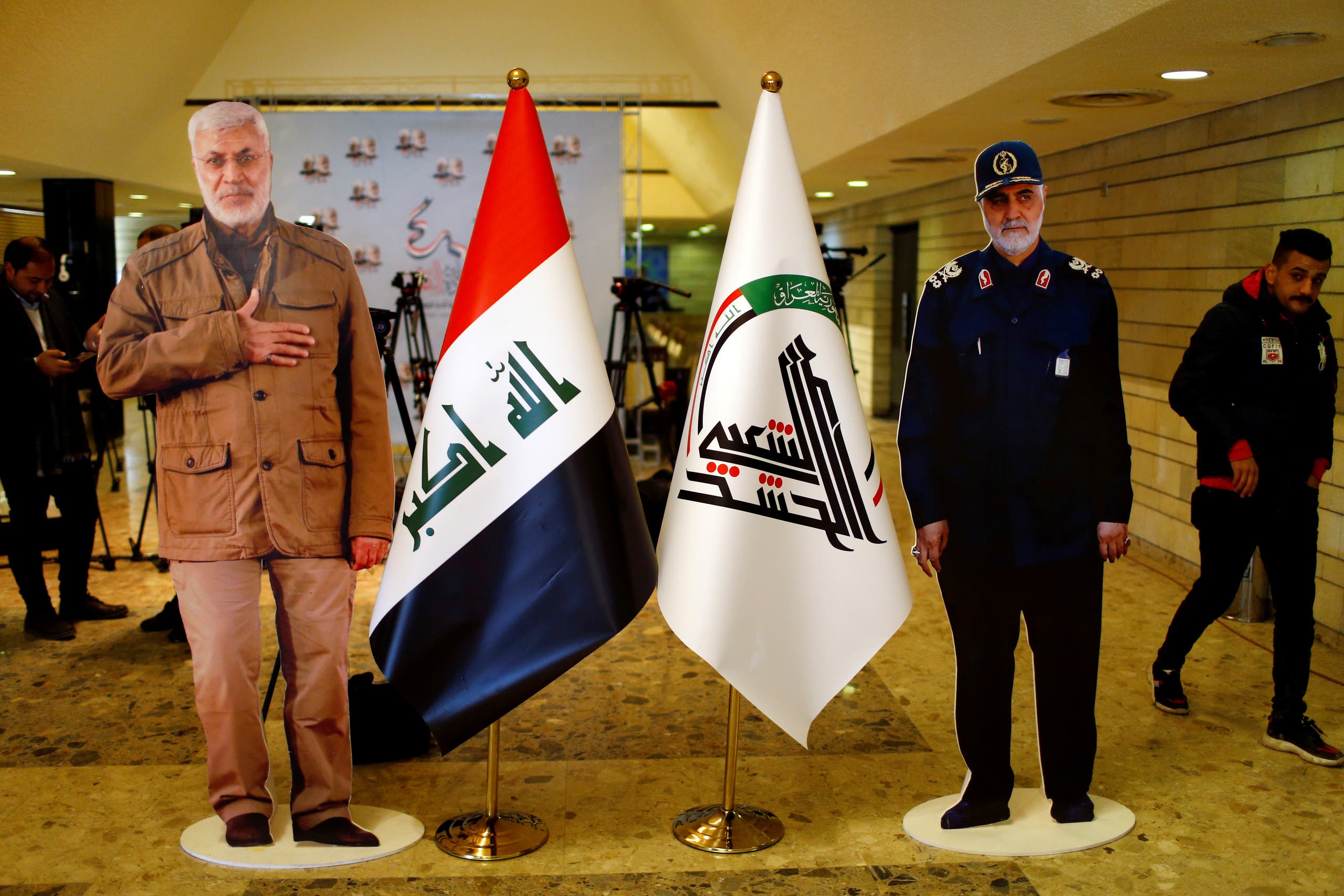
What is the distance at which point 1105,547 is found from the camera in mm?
2629

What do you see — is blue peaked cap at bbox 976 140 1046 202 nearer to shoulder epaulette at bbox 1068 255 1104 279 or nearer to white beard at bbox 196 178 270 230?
shoulder epaulette at bbox 1068 255 1104 279

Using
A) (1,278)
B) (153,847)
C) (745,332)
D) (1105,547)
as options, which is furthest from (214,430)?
(1,278)

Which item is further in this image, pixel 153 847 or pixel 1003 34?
pixel 1003 34

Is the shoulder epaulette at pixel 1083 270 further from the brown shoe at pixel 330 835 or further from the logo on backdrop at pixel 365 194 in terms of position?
the logo on backdrop at pixel 365 194

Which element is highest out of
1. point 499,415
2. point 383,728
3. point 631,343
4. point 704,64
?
point 704,64

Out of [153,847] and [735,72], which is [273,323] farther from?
[735,72]

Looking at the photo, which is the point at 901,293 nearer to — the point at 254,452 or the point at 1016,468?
the point at 1016,468

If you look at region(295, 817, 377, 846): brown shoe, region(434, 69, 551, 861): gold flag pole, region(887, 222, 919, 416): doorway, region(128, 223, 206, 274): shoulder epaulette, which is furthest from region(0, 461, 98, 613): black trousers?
region(887, 222, 919, 416): doorway

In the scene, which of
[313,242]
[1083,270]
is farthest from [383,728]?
[1083,270]

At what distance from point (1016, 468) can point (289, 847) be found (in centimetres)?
193

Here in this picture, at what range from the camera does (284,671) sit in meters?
2.49

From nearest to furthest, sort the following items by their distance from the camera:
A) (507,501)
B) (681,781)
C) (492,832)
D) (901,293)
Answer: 1. (507,501)
2. (492,832)
3. (681,781)
4. (901,293)

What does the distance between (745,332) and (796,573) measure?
1.82 ft

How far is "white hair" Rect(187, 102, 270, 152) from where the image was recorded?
2375 mm
